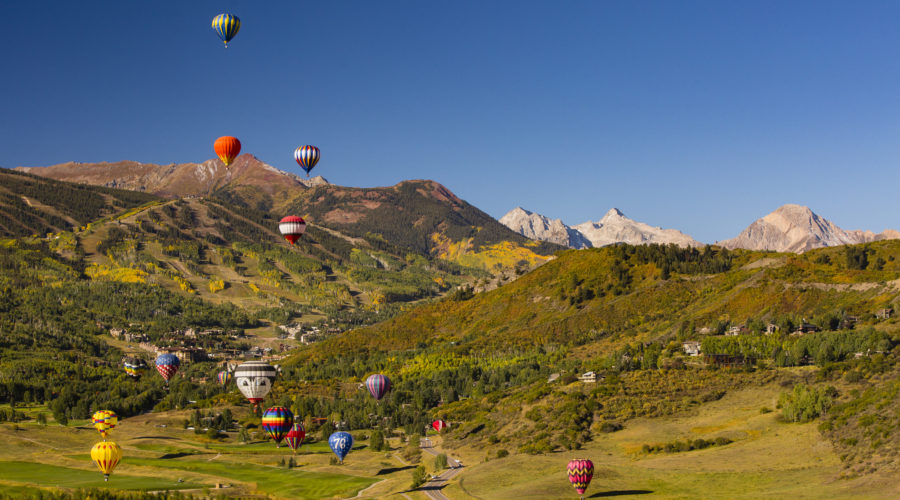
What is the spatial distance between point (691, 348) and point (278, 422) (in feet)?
290

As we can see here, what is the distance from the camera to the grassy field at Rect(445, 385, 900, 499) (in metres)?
96.6

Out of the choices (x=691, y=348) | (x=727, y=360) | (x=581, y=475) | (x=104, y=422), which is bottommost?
(x=581, y=475)

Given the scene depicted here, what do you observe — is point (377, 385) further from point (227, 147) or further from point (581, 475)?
point (581, 475)

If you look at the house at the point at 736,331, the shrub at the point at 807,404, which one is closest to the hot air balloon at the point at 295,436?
the shrub at the point at 807,404

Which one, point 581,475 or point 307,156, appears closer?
point 581,475

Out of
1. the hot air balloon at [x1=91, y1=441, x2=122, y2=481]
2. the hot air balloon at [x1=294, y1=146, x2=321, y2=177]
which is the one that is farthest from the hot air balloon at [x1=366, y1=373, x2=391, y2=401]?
the hot air balloon at [x1=91, y1=441, x2=122, y2=481]

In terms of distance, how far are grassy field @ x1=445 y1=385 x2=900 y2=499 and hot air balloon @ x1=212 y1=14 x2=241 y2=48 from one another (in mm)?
82601

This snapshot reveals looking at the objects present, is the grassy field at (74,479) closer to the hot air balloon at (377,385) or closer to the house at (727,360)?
the hot air balloon at (377,385)

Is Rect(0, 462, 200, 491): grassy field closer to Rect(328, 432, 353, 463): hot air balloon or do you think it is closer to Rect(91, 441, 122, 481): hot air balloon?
Rect(91, 441, 122, 481): hot air balloon

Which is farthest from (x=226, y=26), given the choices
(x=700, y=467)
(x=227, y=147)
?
(x=700, y=467)

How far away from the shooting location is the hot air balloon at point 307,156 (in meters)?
168

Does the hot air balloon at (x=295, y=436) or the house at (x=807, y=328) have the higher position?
the house at (x=807, y=328)

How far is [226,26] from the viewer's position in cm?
14625

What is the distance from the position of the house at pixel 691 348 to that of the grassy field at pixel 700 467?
35950mm
